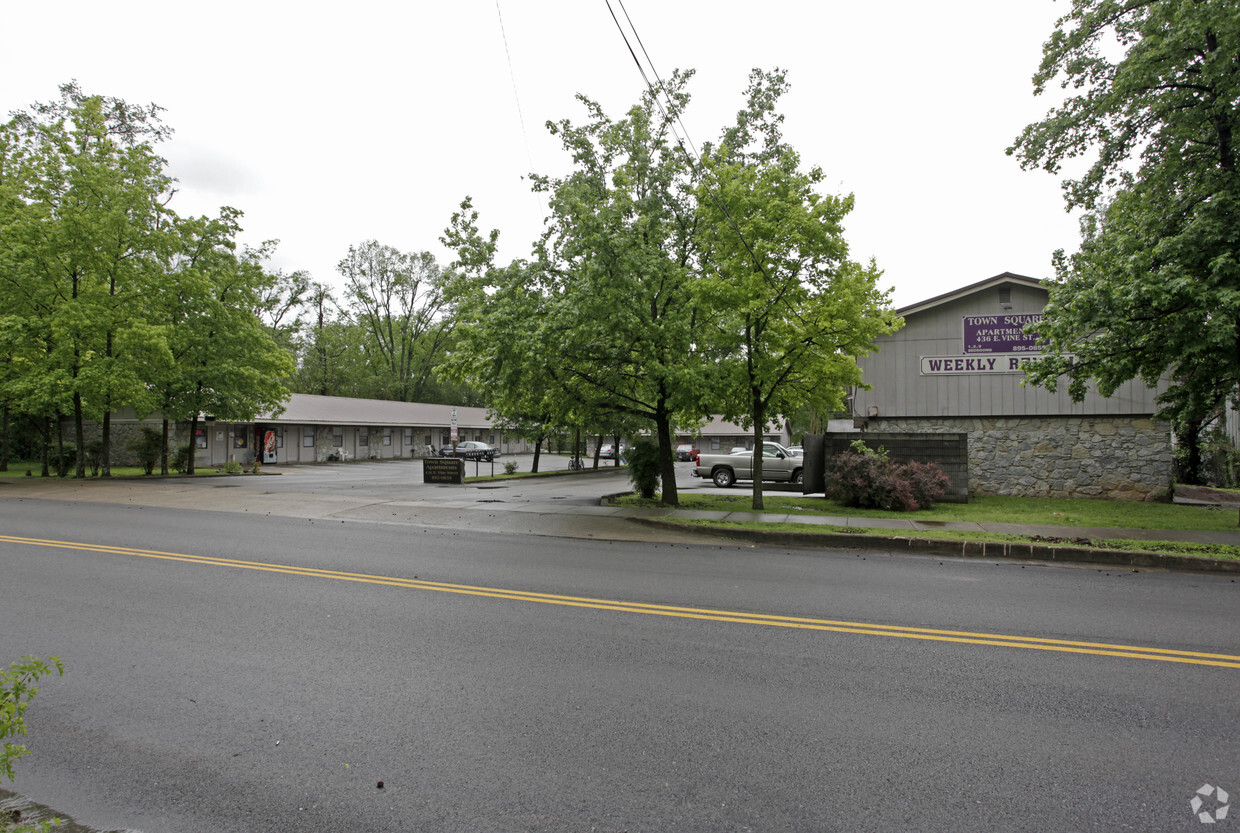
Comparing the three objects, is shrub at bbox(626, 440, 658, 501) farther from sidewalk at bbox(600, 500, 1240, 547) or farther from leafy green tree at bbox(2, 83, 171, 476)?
leafy green tree at bbox(2, 83, 171, 476)

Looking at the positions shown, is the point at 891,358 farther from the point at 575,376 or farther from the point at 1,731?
the point at 1,731

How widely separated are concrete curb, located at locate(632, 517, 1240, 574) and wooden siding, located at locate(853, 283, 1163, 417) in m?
9.56

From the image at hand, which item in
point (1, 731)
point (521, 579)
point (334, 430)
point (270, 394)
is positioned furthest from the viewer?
point (334, 430)

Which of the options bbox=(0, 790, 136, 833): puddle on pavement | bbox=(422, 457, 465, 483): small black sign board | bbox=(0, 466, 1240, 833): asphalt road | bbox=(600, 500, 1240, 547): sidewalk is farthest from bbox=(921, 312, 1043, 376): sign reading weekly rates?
bbox=(0, 790, 136, 833): puddle on pavement

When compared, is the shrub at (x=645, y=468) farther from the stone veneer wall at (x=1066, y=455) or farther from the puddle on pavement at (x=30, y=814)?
the puddle on pavement at (x=30, y=814)

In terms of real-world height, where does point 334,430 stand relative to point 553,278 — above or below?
below

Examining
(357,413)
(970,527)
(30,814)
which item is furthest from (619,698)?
(357,413)

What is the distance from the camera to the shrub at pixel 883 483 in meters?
15.5

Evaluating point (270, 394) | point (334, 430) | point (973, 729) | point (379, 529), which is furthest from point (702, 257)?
point (334, 430)

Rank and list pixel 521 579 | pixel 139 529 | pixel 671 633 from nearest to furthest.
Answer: pixel 671 633, pixel 521 579, pixel 139 529

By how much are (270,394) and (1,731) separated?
98.2 feet

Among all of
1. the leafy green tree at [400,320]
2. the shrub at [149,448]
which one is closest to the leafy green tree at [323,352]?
the leafy green tree at [400,320]

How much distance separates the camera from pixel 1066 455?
1844 centimetres

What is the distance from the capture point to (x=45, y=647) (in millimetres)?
5348
